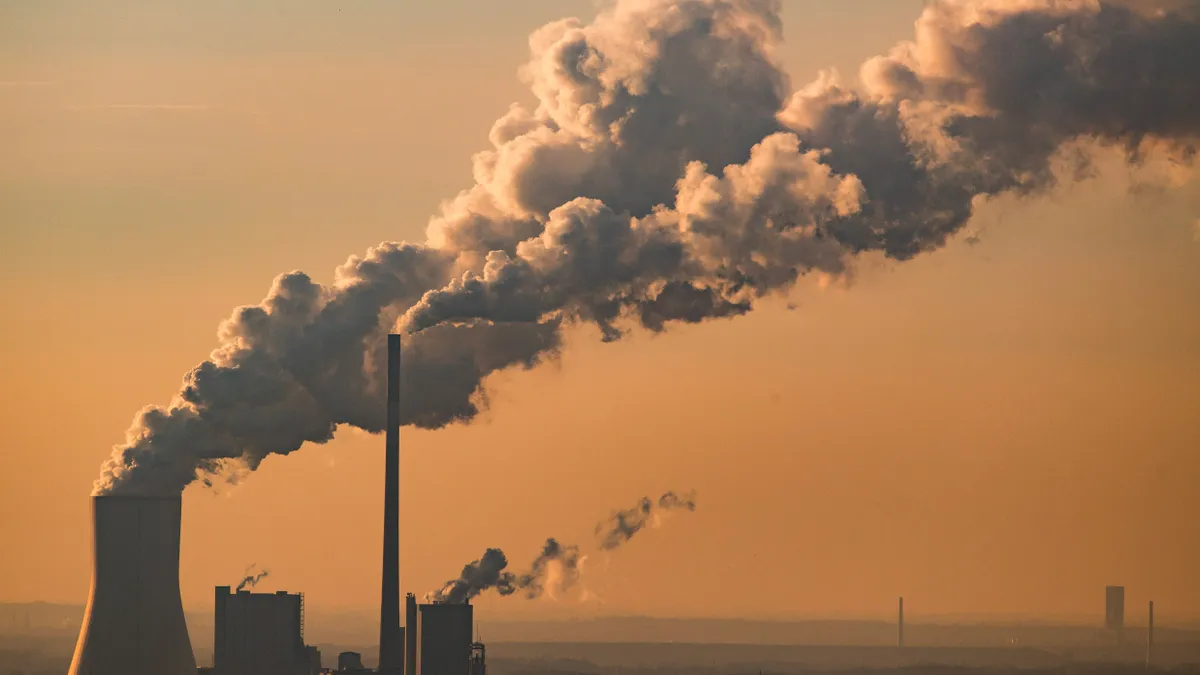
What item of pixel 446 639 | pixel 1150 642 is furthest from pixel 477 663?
pixel 1150 642

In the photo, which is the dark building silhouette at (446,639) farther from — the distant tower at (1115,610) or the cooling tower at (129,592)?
the distant tower at (1115,610)

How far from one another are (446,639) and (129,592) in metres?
14.3

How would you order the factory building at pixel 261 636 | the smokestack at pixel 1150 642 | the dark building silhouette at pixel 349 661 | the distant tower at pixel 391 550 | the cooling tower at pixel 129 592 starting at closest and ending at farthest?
1. the cooling tower at pixel 129 592
2. the distant tower at pixel 391 550
3. the factory building at pixel 261 636
4. the dark building silhouette at pixel 349 661
5. the smokestack at pixel 1150 642

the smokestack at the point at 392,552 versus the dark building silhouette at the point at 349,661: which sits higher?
the smokestack at the point at 392,552

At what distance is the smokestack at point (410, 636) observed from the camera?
65.4 m

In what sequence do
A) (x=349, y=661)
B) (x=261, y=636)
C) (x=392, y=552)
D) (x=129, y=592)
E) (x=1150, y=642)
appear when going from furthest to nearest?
(x=1150, y=642), (x=349, y=661), (x=261, y=636), (x=392, y=552), (x=129, y=592)

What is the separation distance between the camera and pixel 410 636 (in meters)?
66.8

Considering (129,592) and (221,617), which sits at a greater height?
(129,592)

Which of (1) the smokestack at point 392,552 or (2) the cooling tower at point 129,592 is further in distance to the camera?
(1) the smokestack at point 392,552

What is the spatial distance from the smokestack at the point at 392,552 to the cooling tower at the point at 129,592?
952 centimetres

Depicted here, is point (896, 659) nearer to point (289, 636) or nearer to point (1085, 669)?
point (1085, 669)

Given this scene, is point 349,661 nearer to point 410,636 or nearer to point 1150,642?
point 410,636

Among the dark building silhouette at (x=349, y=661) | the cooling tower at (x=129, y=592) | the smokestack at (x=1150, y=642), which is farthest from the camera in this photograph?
the smokestack at (x=1150, y=642)

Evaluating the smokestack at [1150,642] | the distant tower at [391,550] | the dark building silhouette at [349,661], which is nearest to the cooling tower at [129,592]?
the distant tower at [391,550]
